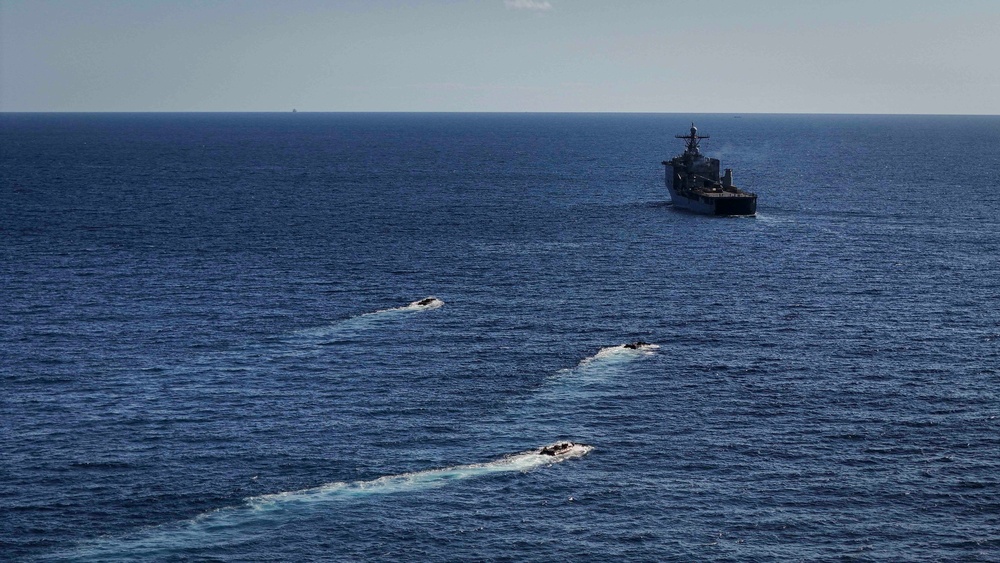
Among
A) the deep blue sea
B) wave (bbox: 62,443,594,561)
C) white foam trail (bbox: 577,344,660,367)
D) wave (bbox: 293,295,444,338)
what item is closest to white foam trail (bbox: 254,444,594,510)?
wave (bbox: 62,443,594,561)

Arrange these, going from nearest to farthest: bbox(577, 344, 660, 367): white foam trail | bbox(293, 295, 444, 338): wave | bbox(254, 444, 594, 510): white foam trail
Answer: bbox(254, 444, 594, 510): white foam trail, bbox(577, 344, 660, 367): white foam trail, bbox(293, 295, 444, 338): wave

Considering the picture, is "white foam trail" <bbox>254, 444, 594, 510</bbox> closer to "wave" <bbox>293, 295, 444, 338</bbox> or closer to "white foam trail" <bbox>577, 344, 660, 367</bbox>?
"white foam trail" <bbox>577, 344, 660, 367</bbox>

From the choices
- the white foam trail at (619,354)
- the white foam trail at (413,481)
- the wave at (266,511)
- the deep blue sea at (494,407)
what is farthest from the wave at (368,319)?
the wave at (266,511)

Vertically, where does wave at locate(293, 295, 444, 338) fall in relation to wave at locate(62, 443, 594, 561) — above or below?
above

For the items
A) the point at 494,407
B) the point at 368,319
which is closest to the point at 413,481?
the point at 494,407

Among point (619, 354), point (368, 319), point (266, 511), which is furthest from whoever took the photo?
point (368, 319)

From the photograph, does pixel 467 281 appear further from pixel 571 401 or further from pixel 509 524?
pixel 509 524

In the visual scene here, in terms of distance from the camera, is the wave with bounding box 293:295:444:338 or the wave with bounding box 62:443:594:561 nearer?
the wave with bounding box 62:443:594:561

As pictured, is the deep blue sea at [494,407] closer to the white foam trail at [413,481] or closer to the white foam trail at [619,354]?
Answer: the white foam trail at [413,481]

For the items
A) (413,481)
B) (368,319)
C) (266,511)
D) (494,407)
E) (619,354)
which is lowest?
(266,511)

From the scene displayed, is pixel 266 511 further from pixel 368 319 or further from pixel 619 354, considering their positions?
pixel 368 319
